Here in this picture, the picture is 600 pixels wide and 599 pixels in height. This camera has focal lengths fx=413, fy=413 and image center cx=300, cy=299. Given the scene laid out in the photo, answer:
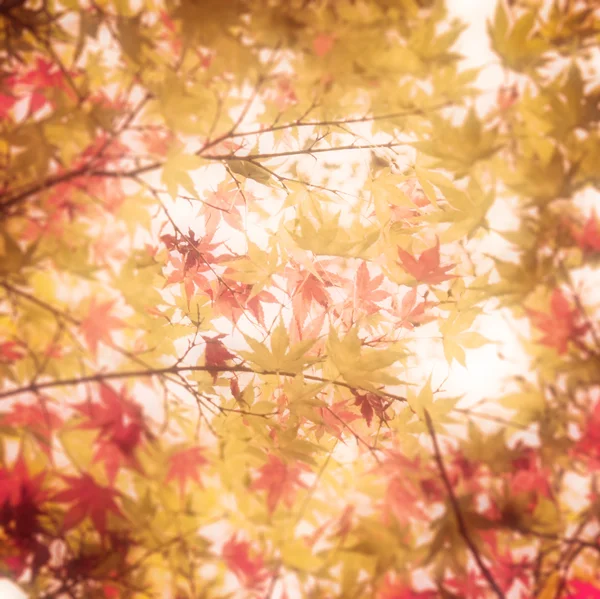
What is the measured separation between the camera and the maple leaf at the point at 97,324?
0.47 m

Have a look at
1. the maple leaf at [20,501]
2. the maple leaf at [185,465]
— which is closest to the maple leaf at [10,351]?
the maple leaf at [20,501]

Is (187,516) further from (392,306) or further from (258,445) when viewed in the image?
(392,306)

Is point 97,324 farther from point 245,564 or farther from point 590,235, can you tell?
point 590,235

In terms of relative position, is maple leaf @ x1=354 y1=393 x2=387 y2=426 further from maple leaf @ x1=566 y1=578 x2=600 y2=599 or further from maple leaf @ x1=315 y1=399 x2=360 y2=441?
maple leaf @ x1=566 y1=578 x2=600 y2=599

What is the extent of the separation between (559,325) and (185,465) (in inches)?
18.4

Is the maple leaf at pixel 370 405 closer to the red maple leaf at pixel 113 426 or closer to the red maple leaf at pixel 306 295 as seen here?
the red maple leaf at pixel 306 295

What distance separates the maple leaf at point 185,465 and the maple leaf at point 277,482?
0.26 feet

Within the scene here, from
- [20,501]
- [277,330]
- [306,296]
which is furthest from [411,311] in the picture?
[20,501]

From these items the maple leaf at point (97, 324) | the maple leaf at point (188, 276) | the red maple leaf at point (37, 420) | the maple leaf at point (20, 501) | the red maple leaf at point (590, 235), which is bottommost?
the maple leaf at point (20, 501)

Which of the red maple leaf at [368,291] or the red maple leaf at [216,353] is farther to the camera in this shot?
the red maple leaf at [368,291]

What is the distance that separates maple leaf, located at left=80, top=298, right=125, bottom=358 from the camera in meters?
0.47

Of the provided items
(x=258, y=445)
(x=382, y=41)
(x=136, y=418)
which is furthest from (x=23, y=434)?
(x=382, y=41)

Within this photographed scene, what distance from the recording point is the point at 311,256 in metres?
0.86

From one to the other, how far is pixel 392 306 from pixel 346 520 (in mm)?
466
